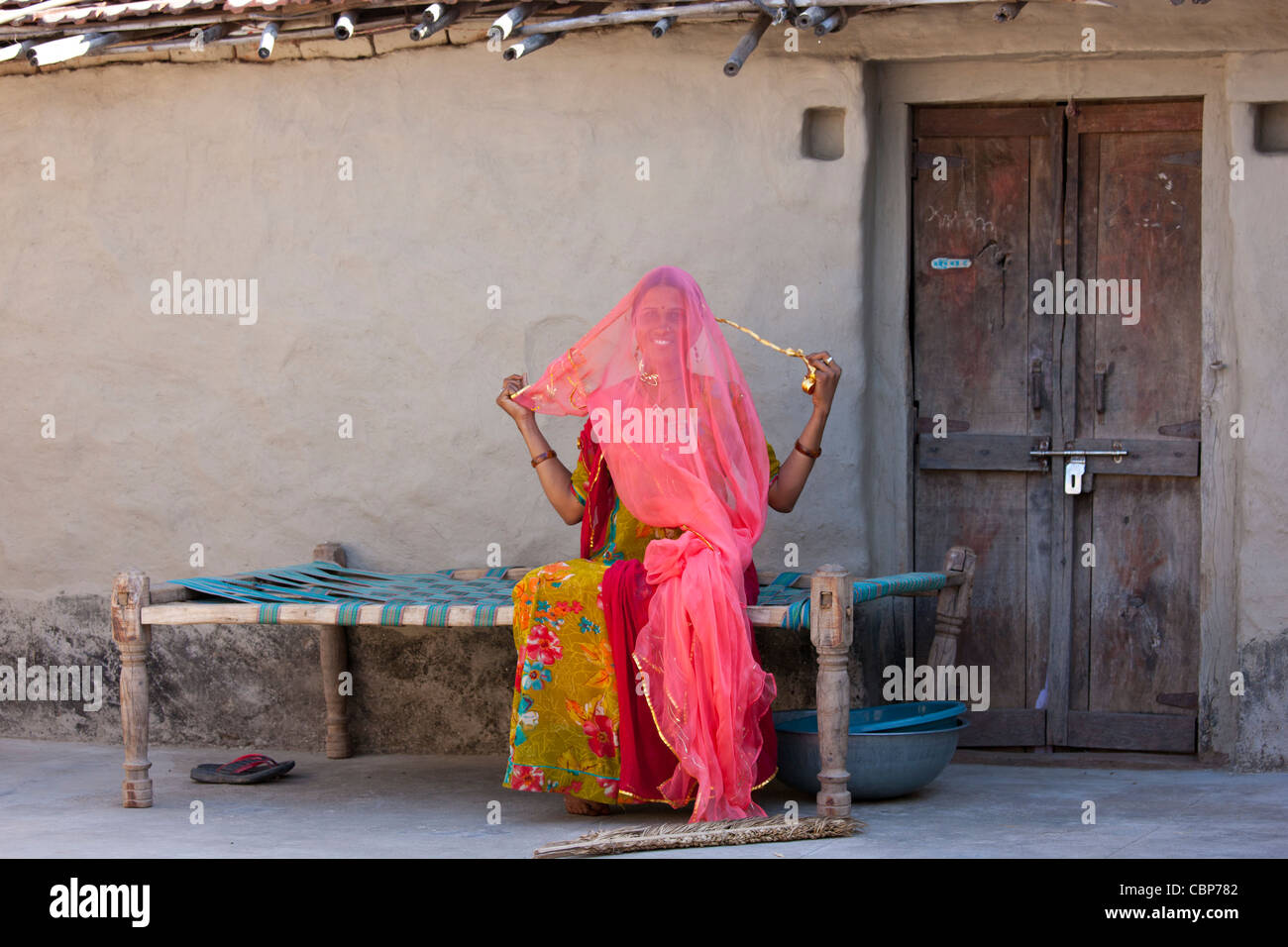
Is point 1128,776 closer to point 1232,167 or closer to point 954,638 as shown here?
point 954,638

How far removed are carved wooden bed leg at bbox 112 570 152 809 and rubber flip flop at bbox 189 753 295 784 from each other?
417mm

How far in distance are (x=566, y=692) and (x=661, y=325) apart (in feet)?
3.59

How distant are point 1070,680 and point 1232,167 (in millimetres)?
1738

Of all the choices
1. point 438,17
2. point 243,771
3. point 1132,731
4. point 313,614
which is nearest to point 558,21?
point 438,17

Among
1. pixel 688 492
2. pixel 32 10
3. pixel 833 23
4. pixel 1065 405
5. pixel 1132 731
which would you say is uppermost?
pixel 32 10

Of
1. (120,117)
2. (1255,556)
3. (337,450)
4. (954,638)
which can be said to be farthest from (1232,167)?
(120,117)

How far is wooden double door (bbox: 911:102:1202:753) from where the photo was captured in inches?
207

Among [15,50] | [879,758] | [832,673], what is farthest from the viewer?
[15,50]

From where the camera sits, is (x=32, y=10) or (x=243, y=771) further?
(x=32, y=10)

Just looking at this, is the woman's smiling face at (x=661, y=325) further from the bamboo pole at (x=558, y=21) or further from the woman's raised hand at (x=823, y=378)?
the bamboo pole at (x=558, y=21)

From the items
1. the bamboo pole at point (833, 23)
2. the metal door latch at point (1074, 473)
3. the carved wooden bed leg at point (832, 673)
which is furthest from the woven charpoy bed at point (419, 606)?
the bamboo pole at point (833, 23)

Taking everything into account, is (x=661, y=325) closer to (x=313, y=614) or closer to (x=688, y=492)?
(x=688, y=492)

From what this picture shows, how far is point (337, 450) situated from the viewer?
573 centimetres

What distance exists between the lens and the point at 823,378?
483 centimetres
